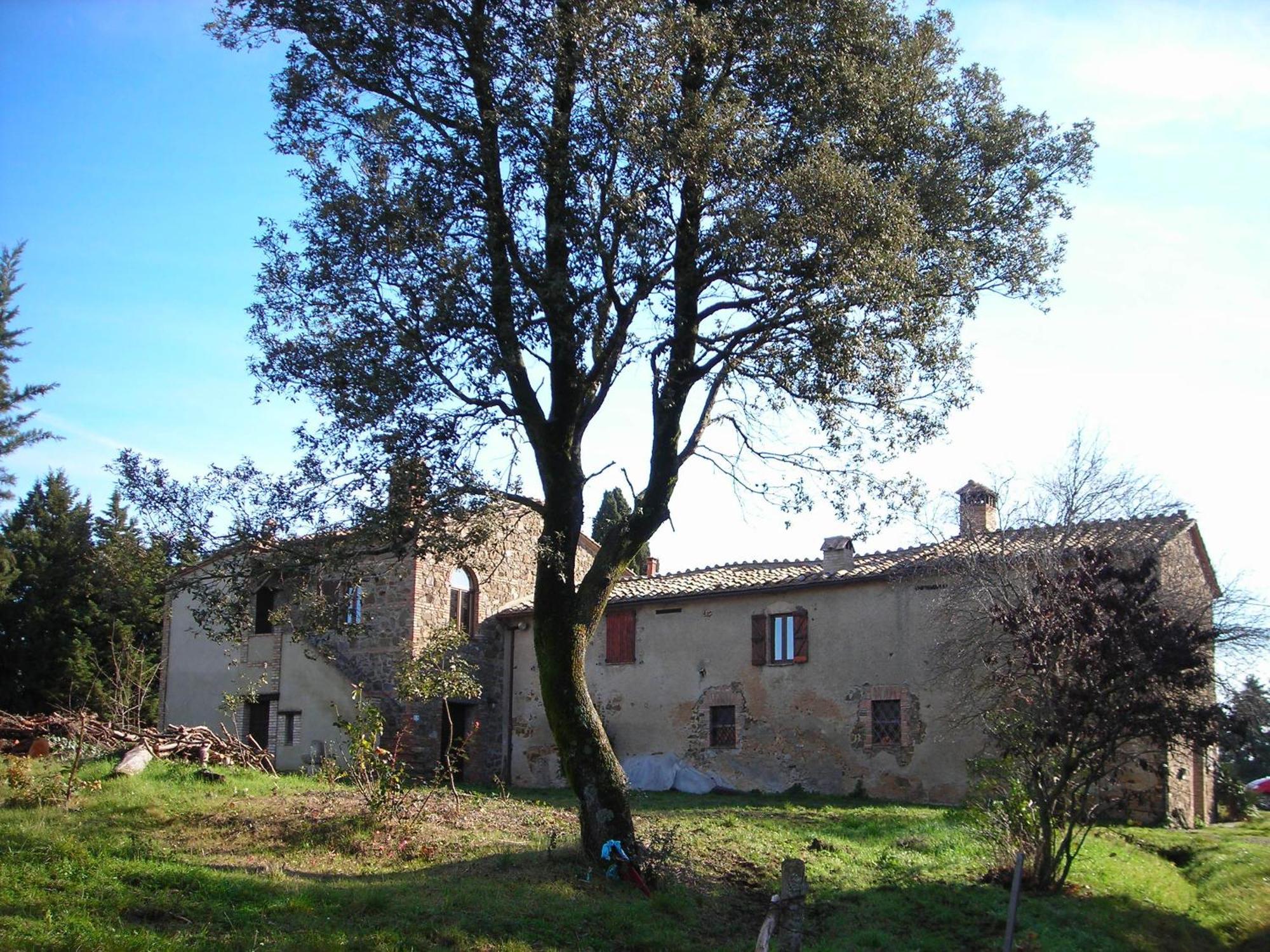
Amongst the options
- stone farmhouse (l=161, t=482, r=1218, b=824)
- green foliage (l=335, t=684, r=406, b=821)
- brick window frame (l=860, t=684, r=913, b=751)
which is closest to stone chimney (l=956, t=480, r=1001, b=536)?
stone farmhouse (l=161, t=482, r=1218, b=824)

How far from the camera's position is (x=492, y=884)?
425 inches

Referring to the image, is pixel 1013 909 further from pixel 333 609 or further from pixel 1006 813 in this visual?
pixel 333 609

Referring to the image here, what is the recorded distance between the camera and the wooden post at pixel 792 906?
7.91 m

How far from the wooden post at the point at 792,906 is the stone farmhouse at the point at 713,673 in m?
13.5

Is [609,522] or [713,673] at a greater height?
[609,522]

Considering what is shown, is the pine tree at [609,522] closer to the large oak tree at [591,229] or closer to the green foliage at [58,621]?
the green foliage at [58,621]

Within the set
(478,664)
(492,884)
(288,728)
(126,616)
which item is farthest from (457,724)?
(492,884)

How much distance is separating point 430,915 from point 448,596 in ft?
58.5

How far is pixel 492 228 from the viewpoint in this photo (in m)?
11.8

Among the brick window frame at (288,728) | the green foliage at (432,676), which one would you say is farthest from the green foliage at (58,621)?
the green foliage at (432,676)

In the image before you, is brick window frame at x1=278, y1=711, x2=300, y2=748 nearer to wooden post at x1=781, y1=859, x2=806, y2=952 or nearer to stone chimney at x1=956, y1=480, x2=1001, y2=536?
stone chimney at x1=956, y1=480, x2=1001, y2=536

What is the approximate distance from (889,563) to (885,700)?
2.92 meters

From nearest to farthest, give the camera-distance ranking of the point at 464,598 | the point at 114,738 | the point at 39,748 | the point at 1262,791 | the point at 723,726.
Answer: the point at 39,748 → the point at 114,738 → the point at 723,726 → the point at 464,598 → the point at 1262,791

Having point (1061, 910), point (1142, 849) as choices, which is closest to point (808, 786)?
point (1142, 849)
